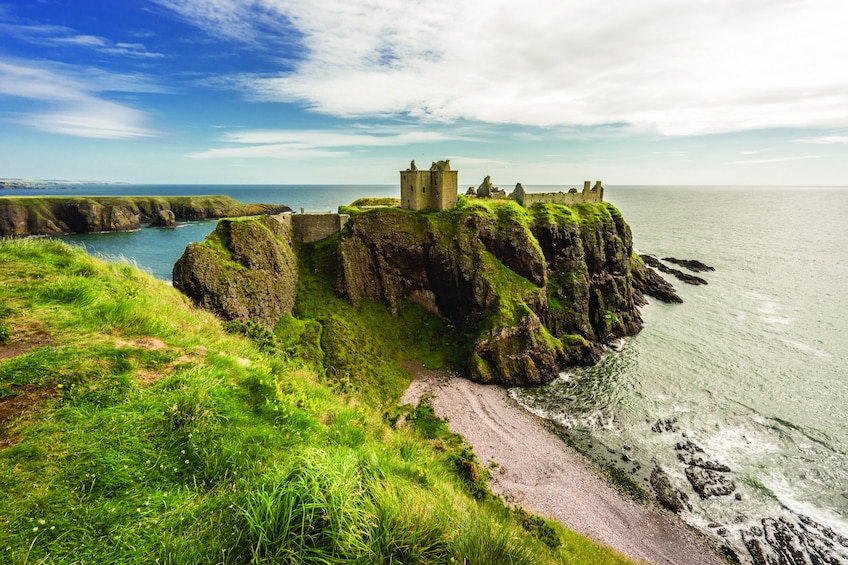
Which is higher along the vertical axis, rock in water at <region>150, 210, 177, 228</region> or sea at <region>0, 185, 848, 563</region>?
→ rock in water at <region>150, 210, 177, 228</region>

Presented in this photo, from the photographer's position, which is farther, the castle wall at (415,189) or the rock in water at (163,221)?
the rock in water at (163,221)

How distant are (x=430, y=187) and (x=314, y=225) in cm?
1931

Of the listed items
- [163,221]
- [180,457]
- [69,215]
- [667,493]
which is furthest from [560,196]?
[69,215]

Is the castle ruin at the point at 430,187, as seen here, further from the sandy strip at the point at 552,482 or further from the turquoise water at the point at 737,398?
the turquoise water at the point at 737,398

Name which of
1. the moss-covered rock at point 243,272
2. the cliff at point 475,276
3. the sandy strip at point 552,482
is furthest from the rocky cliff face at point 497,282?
the moss-covered rock at point 243,272

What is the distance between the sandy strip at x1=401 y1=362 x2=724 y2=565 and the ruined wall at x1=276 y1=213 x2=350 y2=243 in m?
27.8

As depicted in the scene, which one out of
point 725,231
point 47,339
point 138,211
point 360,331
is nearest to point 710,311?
point 360,331

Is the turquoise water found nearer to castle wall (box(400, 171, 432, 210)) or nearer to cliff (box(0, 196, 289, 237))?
castle wall (box(400, 171, 432, 210))

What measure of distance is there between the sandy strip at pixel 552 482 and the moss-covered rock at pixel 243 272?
62.1 feet

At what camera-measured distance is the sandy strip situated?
87.6 feet

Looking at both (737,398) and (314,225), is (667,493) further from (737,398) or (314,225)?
(314,225)

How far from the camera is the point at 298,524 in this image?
4.38m

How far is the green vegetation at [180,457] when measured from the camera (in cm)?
441

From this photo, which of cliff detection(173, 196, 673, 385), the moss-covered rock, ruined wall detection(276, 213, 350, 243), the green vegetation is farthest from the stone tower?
the green vegetation
